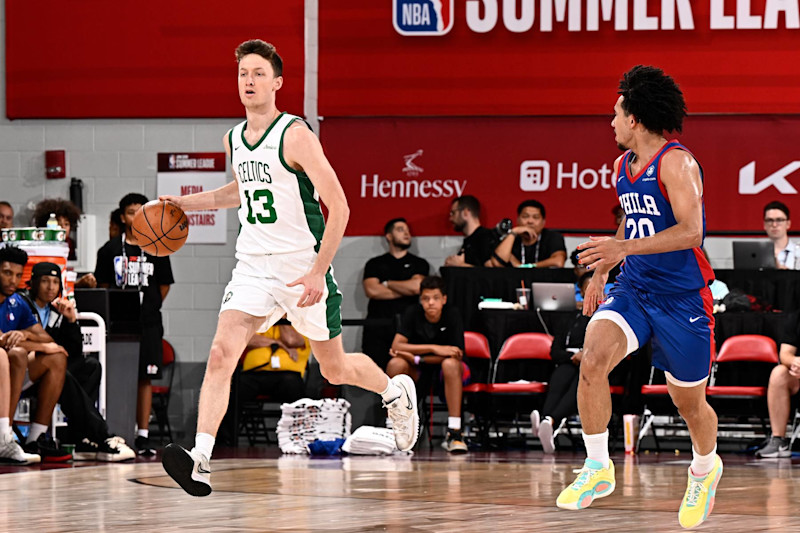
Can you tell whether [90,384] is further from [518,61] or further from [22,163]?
[518,61]

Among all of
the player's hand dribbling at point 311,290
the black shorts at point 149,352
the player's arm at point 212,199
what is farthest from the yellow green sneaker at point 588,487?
the black shorts at point 149,352

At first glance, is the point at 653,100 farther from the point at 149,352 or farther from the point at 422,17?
the point at 422,17

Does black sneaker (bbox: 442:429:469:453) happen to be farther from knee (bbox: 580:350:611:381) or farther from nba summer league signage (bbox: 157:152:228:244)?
knee (bbox: 580:350:611:381)

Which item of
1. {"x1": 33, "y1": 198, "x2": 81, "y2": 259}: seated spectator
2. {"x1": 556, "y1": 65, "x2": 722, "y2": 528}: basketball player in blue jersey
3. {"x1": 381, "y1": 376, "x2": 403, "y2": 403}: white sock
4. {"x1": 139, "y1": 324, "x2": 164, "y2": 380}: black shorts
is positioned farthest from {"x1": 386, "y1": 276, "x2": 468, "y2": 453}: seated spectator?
{"x1": 556, "y1": 65, "x2": 722, "y2": 528}: basketball player in blue jersey

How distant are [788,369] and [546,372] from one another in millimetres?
1955

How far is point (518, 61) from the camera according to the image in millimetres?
11000

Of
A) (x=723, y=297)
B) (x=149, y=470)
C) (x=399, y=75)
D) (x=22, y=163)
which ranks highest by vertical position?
(x=399, y=75)

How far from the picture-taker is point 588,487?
13.6 feet

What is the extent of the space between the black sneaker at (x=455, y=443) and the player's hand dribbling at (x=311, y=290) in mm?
4480

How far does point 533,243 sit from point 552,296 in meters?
0.65

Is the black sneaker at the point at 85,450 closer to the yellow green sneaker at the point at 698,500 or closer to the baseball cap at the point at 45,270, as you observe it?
the baseball cap at the point at 45,270

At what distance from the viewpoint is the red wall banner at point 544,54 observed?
35.2 feet

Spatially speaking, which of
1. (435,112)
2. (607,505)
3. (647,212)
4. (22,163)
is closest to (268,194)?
(647,212)

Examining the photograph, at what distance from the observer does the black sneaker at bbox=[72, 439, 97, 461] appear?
25.4 feet
